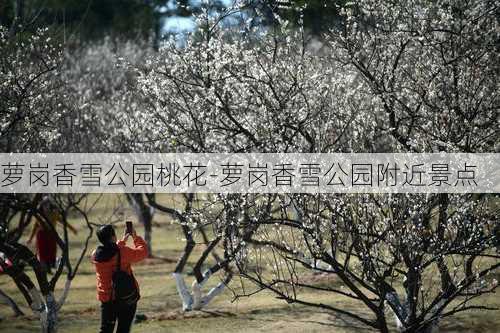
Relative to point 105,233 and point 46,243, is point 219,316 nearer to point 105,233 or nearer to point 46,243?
point 105,233

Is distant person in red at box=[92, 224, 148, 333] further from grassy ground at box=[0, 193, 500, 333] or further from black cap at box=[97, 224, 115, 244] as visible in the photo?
grassy ground at box=[0, 193, 500, 333]

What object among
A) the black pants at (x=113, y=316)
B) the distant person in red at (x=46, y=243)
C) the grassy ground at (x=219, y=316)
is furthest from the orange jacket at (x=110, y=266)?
the distant person in red at (x=46, y=243)

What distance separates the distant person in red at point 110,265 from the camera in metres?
8.73

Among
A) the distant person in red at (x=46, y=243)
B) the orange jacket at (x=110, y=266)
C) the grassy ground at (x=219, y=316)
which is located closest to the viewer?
the orange jacket at (x=110, y=266)

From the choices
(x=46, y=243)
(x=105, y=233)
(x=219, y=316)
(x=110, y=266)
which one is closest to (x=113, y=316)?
(x=110, y=266)

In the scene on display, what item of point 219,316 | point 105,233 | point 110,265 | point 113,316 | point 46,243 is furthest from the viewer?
point 46,243

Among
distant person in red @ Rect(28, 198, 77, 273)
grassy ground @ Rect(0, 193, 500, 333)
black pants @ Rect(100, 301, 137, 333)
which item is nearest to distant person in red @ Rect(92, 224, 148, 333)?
black pants @ Rect(100, 301, 137, 333)

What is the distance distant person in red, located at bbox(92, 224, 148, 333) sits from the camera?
28.7ft

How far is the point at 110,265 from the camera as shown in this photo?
877cm

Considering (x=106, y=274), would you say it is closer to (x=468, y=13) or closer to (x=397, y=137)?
(x=397, y=137)

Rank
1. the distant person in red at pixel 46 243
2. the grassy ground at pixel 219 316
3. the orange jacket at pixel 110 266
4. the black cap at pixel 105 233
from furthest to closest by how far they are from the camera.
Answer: the distant person in red at pixel 46 243
the grassy ground at pixel 219 316
the orange jacket at pixel 110 266
the black cap at pixel 105 233

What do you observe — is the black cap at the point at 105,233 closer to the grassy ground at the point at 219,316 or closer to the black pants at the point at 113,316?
the black pants at the point at 113,316

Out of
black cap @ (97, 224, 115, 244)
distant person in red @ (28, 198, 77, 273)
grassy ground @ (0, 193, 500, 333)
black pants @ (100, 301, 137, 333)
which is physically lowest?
grassy ground @ (0, 193, 500, 333)

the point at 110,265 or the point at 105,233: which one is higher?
the point at 105,233
